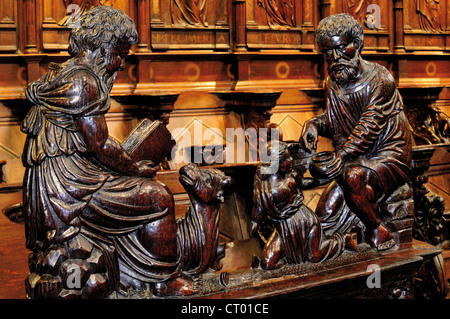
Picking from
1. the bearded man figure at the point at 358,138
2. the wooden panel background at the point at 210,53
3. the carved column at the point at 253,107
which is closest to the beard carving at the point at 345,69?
the bearded man figure at the point at 358,138

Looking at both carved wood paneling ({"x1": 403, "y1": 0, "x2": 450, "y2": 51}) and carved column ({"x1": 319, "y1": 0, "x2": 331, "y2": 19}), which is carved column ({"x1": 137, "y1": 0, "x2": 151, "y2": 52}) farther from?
carved wood paneling ({"x1": 403, "y1": 0, "x2": 450, "y2": 51})

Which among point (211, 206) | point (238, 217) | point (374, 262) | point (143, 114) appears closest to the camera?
point (211, 206)

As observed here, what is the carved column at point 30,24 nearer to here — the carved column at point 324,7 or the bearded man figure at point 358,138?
the carved column at point 324,7

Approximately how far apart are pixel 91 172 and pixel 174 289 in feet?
1.72

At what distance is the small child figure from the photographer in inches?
91.5

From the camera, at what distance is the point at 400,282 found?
8.33ft

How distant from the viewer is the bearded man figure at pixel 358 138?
8.30 ft

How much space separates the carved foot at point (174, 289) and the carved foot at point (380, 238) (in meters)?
0.90

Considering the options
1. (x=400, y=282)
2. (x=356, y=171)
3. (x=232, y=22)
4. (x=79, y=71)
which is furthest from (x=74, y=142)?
(x=232, y=22)

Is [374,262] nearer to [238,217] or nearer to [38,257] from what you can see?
[38,257]

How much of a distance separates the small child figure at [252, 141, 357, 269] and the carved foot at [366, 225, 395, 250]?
320 millimetres

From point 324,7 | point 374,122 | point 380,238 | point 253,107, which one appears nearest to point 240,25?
point 253,107

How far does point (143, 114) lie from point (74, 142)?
3.27 meters

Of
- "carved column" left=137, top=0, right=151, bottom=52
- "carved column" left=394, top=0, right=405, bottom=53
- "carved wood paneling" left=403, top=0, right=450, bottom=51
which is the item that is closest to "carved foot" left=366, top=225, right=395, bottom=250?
"carved column" left=137, top=0, right=151, bottom=52
